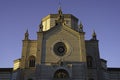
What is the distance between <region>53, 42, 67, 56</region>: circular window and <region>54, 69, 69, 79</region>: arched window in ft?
9.14

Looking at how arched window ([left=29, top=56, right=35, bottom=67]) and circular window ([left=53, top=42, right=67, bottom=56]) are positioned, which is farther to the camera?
arched window ([left=29, top=56, right=35, bottom=67])

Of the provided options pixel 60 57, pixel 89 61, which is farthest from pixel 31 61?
pixel 89 61

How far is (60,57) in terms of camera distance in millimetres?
34031

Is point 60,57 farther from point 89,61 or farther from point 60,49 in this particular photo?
point 89,61

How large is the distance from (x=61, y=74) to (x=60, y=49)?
415 cm

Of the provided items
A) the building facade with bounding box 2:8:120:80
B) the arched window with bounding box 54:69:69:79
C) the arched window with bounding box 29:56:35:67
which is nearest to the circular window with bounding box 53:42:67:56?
the building facade with bounding box 2:8:120:80

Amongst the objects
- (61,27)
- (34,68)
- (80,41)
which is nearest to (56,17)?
(61,27)

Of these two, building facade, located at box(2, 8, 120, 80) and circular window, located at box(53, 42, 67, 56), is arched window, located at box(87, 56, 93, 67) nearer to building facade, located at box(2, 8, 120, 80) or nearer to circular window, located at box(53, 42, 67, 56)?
building facade, located at box(2, 8, 120, 80)

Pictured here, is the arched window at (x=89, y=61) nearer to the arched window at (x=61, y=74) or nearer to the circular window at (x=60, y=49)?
the circular window at (x=60, y=49)

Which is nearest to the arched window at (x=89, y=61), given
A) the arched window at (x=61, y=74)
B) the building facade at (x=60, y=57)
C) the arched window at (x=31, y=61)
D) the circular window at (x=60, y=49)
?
the building facade at (x=60, y=57)

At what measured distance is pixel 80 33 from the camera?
35.6m

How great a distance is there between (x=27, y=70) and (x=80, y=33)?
1029 cm

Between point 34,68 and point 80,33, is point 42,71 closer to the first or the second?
point 34,68

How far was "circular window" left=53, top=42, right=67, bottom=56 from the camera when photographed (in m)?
34.5
